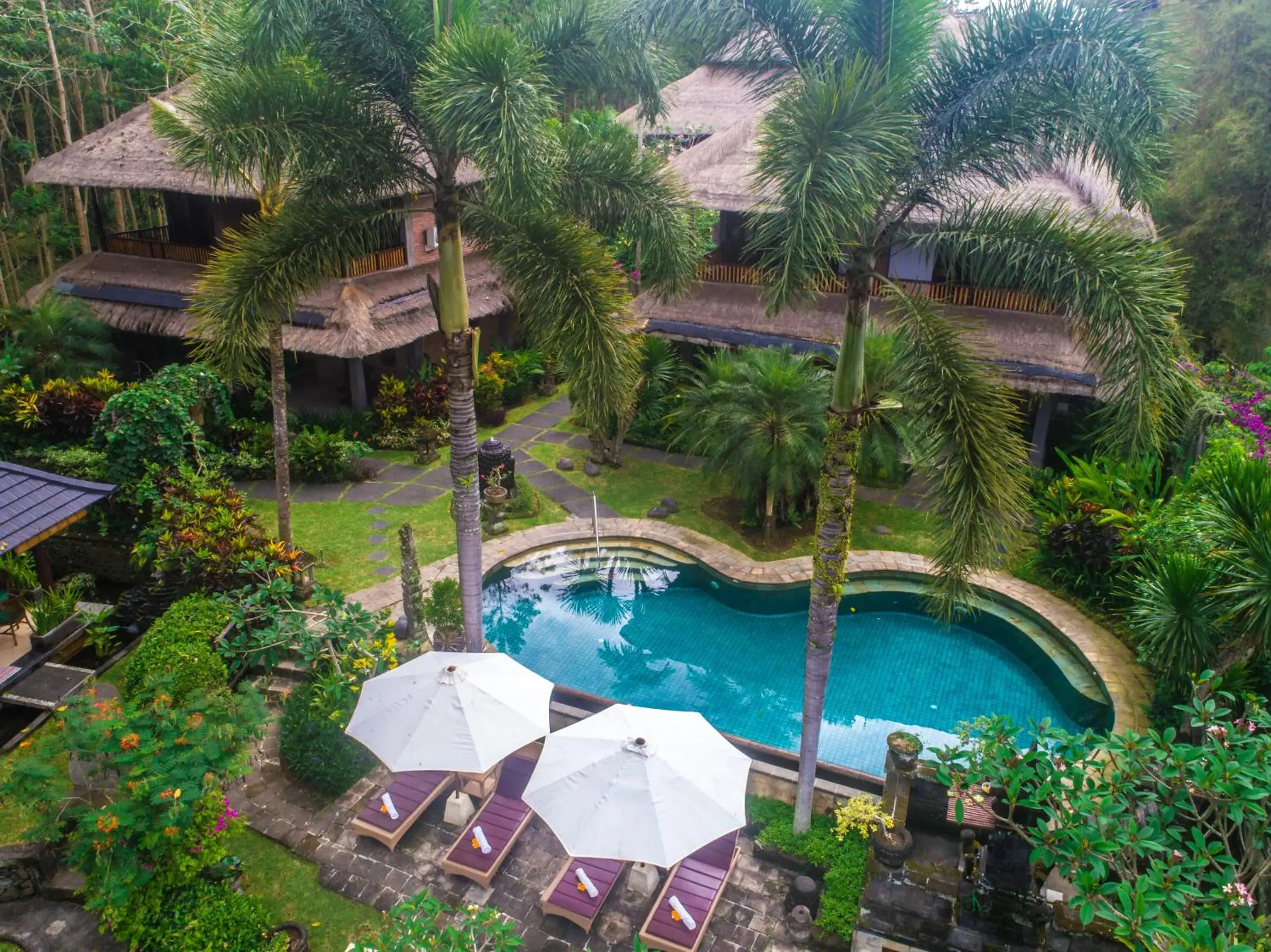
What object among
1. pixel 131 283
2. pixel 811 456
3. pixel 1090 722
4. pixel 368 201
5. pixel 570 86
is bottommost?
pixel 1090 722


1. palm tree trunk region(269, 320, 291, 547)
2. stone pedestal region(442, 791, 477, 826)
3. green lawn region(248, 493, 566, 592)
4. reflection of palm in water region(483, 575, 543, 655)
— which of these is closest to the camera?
stone pedestal region(442, 791, 477, 826)

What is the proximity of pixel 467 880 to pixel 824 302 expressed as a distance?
1290 centimetres

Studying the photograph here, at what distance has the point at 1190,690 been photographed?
9523 millimetres

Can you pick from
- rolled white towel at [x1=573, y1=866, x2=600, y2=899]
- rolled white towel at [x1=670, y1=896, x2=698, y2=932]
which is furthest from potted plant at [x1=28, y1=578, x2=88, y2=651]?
rolled white towel at [x1=670, y1=896, x2=698, y2=932]

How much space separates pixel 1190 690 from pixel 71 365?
1945cm

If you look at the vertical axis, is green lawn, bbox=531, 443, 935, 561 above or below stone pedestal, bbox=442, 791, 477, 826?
below

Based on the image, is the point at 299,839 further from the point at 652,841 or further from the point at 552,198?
the point at 552,198

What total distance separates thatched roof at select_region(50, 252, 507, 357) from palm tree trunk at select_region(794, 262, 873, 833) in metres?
10.4

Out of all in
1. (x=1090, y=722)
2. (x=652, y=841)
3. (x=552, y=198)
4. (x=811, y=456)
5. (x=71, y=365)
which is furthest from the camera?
(x=71, y=365)

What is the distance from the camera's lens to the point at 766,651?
500 inches

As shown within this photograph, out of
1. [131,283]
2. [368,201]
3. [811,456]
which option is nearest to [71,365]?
[131,283]

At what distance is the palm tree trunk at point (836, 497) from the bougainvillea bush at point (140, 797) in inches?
204

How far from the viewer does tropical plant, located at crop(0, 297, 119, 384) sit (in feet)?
55.9

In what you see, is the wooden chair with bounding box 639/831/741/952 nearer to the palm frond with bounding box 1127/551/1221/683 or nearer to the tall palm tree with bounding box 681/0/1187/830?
the tall palm tree with bounding box 681/0/1187/830
